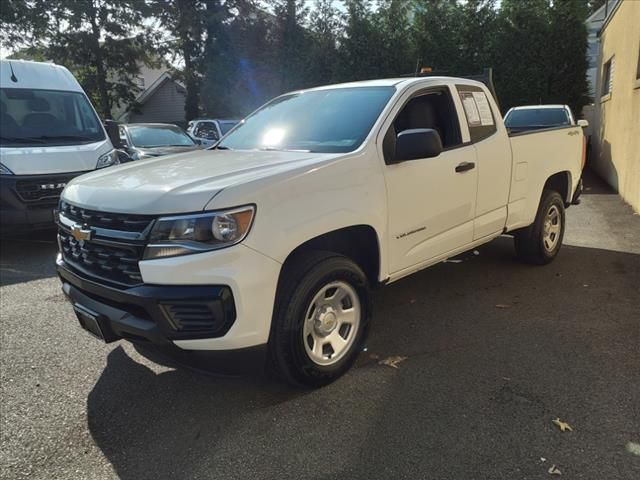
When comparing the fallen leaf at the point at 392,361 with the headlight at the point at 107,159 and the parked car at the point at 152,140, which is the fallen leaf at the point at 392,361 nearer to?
the headlight at the point at 107,159

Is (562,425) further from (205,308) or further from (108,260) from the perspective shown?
(108,260)

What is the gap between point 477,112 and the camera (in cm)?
453

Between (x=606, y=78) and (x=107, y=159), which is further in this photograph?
(x=606, y=78)

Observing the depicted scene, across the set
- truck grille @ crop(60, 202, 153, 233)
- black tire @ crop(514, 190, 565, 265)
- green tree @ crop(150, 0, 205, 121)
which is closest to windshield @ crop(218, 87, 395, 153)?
truck grille @ crop(60, 202, 153, 233)

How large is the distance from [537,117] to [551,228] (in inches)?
291

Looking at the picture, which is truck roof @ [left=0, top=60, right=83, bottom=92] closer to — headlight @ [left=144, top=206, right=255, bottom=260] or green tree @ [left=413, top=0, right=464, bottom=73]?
headlight @ [left=144, top=206, right=255, bottom=260]

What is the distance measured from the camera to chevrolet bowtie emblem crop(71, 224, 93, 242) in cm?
294

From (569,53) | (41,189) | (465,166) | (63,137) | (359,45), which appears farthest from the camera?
(359,45)

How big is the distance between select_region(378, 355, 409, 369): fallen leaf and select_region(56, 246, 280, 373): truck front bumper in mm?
1149

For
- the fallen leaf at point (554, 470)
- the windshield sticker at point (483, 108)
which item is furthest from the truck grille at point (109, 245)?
the windshield sticker at point (483, 108)

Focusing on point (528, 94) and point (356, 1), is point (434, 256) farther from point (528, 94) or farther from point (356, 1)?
point (356, 1)

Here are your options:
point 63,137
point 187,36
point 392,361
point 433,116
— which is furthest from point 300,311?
point 187,36

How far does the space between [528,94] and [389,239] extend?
16.2 m

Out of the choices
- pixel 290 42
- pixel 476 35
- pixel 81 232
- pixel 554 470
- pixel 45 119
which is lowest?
pixel 554 470
